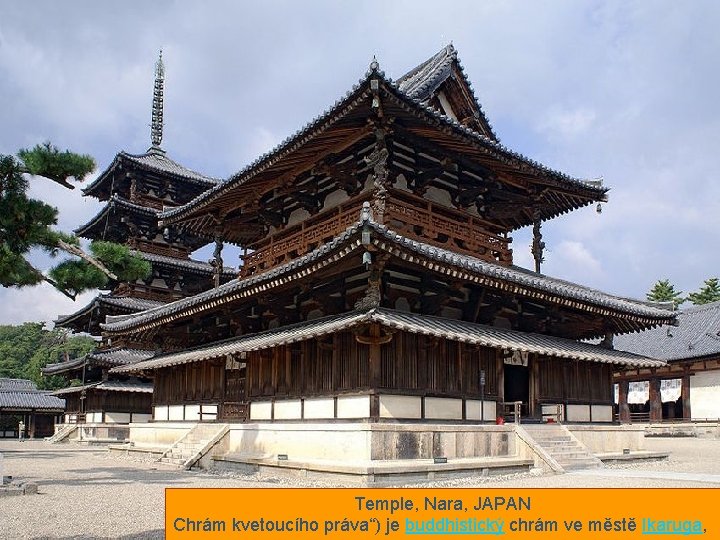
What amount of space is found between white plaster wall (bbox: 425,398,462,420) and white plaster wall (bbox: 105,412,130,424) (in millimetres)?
28149

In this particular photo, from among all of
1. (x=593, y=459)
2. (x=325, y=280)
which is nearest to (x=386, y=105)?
(x=325, y=280)

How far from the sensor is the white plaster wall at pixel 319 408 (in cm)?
1730

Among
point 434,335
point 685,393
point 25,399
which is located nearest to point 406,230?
point 434,335

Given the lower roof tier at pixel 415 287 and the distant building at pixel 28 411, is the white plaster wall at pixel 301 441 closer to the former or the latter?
the lower roof tier at pixel 415 287

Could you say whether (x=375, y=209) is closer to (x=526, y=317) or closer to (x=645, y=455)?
(x=526, y=317)

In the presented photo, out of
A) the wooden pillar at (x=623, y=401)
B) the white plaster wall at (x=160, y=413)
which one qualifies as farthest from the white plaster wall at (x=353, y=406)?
the wooden pillar at (x=623, y=401)

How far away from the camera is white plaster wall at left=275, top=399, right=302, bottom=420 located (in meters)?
18.6

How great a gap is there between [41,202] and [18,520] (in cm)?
716

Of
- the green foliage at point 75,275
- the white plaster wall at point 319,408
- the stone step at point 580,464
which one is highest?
the green foliage at point 75,275

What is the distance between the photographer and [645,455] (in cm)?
2200

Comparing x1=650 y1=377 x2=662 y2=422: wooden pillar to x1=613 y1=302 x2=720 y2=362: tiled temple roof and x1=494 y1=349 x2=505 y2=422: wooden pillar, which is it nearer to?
x1=613 y1=302 x2=720 y2=362: tiled temple roof

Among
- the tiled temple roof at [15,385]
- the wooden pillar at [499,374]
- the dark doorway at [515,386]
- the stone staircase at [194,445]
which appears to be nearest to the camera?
the wooden pillar at [499,374]

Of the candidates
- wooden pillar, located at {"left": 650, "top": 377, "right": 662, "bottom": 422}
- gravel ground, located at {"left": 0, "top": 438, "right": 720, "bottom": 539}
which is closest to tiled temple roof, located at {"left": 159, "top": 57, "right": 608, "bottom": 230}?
gravel ground, located at {"left": 0, "top": 438, "right": 720, "bottom": 539}

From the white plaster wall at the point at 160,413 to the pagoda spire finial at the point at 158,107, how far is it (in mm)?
25291
